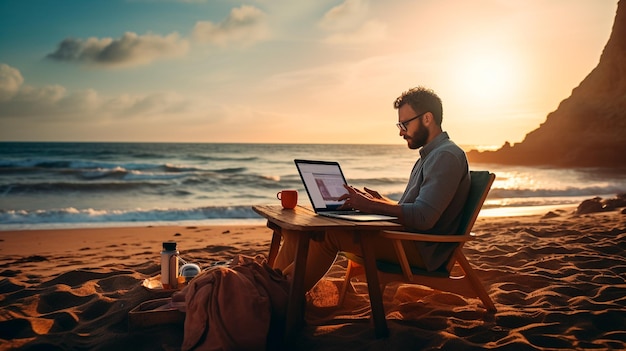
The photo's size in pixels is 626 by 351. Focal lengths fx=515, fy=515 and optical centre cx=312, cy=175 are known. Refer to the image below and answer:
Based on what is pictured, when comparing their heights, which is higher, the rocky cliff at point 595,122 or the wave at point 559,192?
the rocky cliff at point 595,122

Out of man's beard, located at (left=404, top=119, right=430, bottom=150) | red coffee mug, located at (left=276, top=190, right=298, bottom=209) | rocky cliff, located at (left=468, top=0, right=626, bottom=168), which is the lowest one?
red coffee mug, located at (left=276, top=190, right=298, bottom=209)

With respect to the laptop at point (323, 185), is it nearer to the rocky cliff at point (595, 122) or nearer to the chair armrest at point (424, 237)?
the chair armrest at point (424, 237)

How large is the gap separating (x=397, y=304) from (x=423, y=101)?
153 centimetres

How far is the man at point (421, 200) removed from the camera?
3039 mm

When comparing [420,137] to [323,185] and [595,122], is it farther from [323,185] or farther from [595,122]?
[595,122]

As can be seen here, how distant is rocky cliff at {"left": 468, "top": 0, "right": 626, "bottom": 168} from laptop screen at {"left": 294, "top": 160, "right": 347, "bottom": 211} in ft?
101

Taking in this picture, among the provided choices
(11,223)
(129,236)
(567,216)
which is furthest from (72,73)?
(567,216)

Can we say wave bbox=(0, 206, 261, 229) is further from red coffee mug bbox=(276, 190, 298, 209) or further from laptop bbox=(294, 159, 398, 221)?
laptop bbox=(294, 159, 398, 221)

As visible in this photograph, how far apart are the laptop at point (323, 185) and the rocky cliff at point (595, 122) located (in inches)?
1211

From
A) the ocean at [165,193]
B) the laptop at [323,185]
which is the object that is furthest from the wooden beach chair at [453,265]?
the ocean at [165,193]

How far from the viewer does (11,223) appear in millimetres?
9742

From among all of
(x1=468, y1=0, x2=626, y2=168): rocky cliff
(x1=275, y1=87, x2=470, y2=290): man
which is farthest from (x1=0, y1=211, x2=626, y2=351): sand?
(x1=468, y1=0, x2=626, y2=168): rocky cliff

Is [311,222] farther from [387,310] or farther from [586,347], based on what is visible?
[586,347]

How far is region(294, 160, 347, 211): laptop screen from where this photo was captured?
333 cm
